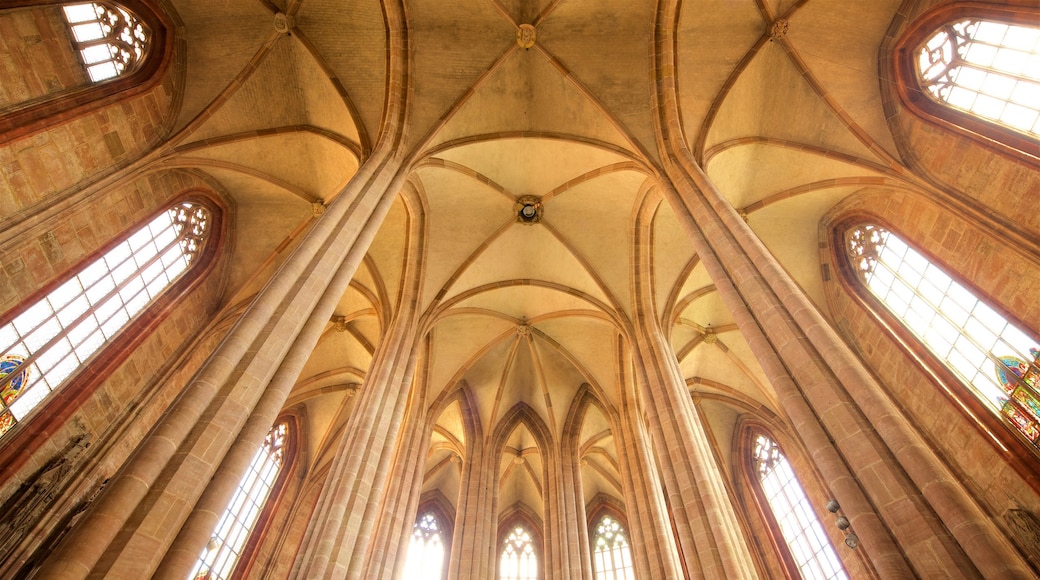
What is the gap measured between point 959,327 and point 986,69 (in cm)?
448

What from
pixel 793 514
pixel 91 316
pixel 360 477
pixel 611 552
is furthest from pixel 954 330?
pixel 91 316

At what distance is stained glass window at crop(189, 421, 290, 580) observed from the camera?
12.1m

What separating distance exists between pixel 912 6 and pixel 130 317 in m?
16.3

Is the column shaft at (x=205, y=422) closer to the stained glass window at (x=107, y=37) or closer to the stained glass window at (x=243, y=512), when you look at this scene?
the stained glass window at (x=243, y=512)

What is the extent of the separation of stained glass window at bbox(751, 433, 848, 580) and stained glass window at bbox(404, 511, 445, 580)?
9581mm

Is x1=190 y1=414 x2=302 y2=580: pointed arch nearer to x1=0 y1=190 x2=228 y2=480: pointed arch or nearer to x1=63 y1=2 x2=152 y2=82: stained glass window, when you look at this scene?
x1=0 y1=190 x2=228 y2=480: pointed arch

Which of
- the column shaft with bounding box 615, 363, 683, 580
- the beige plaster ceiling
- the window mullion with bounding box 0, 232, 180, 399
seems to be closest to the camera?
the window mullion with bounding box 0, 232, 180, 399

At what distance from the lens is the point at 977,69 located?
970 cm

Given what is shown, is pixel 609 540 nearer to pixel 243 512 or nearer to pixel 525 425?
pixel 525 425

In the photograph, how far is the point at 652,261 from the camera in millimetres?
14398

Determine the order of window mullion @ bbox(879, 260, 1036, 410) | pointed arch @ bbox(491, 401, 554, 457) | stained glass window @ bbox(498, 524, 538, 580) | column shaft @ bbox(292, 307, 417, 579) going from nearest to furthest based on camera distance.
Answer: column shaft @ bbox(292, 307, 417, 579), window mullion @ bbox(879, 260, 1036, 410), pointed arch @ bbox(491, 401, 554, 457), stained glass window @ bbox(498, 524, 538, 580)

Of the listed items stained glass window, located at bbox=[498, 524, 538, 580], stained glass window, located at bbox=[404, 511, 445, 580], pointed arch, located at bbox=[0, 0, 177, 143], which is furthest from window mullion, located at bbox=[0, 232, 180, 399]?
stained glass window, located at bbox=[498, 524, 538, 580]

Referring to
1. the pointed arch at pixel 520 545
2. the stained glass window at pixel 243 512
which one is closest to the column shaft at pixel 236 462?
the stained glass window at pixel 243 512

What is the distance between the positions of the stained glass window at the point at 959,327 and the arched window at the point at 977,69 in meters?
2.51
